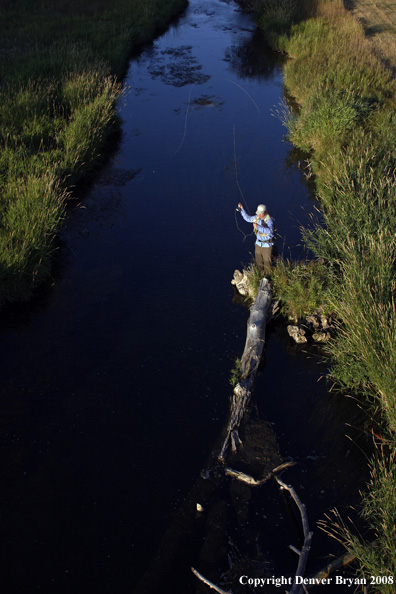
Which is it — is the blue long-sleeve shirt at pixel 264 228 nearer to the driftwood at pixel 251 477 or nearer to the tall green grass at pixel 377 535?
the driftwood at pixel 251 477

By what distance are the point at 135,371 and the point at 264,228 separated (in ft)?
11.9

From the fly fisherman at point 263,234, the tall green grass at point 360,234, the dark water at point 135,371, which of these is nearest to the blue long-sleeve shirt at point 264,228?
the fly fisherman at point 263,234

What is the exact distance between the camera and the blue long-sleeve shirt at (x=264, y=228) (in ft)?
32.1

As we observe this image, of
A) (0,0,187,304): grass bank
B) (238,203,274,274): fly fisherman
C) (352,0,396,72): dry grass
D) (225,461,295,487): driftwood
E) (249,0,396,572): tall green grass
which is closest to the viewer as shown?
(249,0,396,572): tall green grass

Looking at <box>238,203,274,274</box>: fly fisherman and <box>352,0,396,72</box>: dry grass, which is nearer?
<box>238,203,274,274</box>: fly fisherman

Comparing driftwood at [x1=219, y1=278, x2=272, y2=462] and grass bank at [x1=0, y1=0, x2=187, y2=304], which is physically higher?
grass bank at [x1=0, y1=0, x2=187, y2=304]

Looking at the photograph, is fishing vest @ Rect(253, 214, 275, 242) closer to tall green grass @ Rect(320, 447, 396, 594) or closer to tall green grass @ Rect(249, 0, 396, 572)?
tall green grass @ Rect(249, 0, 396, 572)

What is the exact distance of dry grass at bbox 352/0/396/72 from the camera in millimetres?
23767

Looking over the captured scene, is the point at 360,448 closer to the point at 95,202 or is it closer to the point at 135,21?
the point at 95,202

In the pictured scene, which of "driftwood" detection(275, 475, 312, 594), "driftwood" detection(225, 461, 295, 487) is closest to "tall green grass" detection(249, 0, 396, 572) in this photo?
"driftwood" detection(275, 475, 312, 594)

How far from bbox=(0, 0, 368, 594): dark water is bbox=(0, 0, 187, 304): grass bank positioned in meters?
0.83

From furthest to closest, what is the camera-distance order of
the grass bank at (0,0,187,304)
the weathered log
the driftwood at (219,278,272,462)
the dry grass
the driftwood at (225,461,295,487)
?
1. the dry grass
2. the grass bank at (0,0,187,304)
3. the driftwood at (219,278,272,462)
4. the driftwood at (225,461,295,487)
5. the weathered log

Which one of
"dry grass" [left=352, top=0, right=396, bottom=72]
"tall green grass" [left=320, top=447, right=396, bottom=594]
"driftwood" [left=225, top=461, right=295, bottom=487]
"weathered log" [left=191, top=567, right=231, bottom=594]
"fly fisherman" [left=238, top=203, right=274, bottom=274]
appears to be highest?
"dry grass" [left=352, top=0, right=396, bottom=72]

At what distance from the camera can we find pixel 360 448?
25.1 feet
